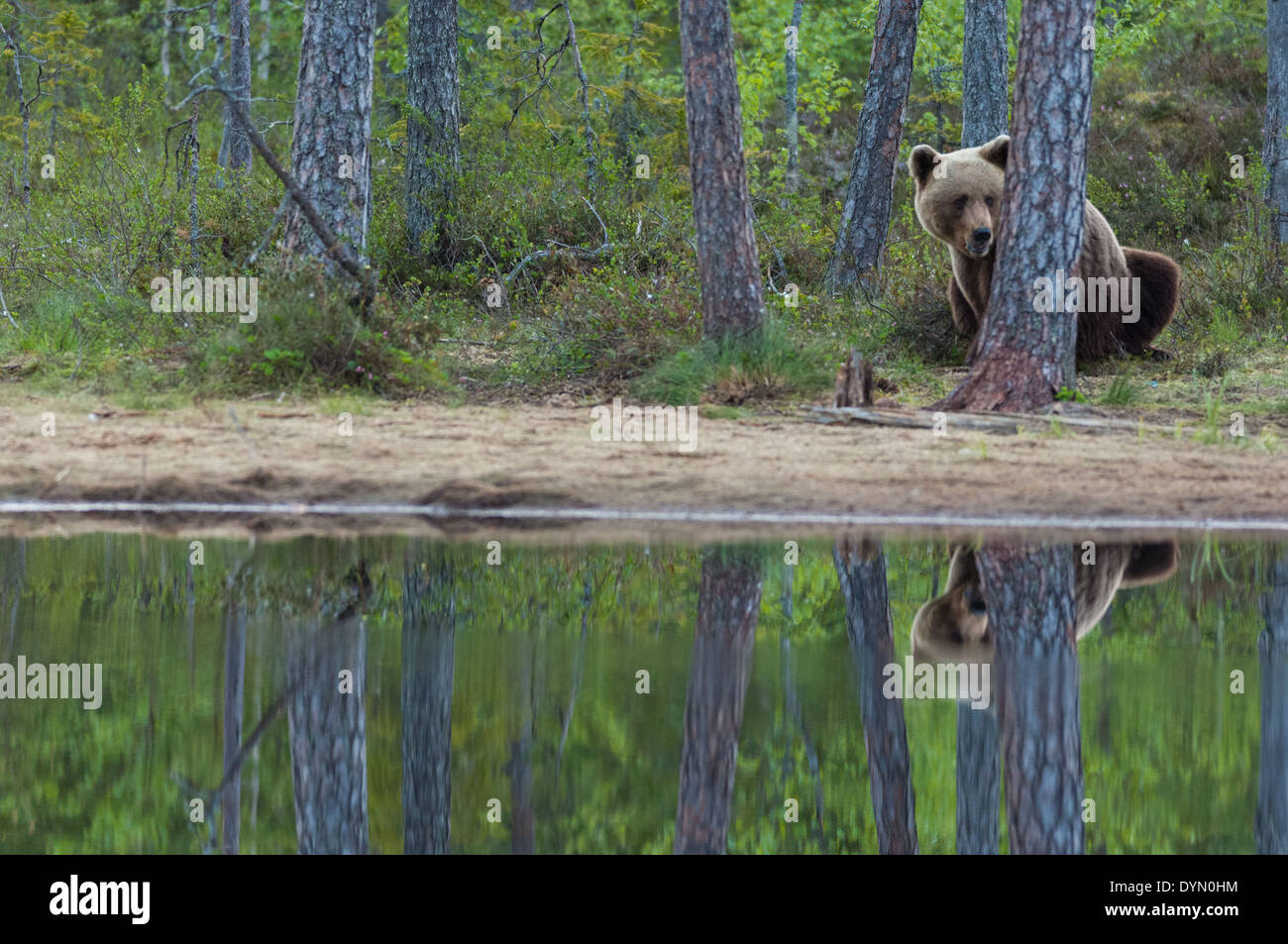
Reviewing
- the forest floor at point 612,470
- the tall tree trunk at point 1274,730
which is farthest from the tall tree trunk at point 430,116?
the tall tree trunk at point 1274,730

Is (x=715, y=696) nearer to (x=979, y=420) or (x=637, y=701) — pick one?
(x=637, y=701)

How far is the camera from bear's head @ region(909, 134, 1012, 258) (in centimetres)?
1248

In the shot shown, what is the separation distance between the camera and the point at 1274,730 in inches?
211

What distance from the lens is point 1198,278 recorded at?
56.2 ft

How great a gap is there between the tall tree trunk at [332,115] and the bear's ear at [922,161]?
4395mm

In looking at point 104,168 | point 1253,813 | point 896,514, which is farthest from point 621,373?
point 1253,813

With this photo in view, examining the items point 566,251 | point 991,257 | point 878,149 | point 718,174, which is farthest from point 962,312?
point 566,251

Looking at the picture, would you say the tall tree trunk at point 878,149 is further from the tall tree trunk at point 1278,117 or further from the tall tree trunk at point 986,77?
the tall tree trunk at point 1278,117

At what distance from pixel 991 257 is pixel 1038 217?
1.48 meters

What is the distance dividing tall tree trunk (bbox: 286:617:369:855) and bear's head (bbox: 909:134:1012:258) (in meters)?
7.49

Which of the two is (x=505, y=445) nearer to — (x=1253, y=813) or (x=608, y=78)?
(x=1253, y=813)

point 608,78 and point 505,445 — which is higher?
point 608,78

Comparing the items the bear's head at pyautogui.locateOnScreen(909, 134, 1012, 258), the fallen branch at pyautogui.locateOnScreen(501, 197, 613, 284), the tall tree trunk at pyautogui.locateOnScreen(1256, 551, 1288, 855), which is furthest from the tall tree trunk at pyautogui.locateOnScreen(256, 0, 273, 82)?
the tall tree trunk at pyautogui.locateOnScreen(1256, 551, 1288, 855)

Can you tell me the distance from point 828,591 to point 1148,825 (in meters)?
2.73
